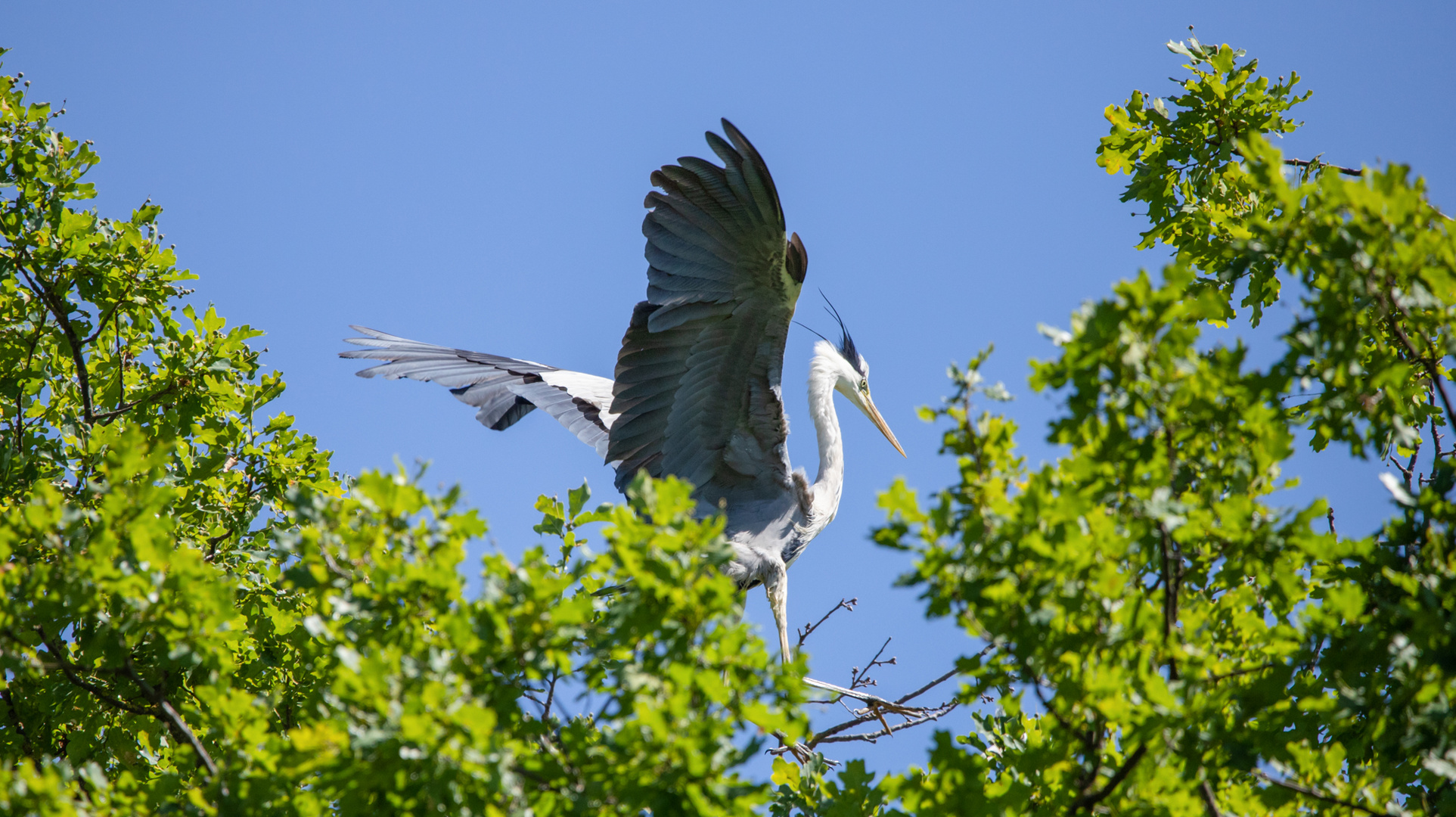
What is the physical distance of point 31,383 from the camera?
15.3 feet

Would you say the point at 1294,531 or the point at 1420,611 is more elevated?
the point at 1294,531

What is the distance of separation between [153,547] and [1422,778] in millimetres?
3416

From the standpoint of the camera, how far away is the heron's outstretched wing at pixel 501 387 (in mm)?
6703

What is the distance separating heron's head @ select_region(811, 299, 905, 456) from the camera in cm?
689

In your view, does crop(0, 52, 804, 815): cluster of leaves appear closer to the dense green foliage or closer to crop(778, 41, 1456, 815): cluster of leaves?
the dense green foliage

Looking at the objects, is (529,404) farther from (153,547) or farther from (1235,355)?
(1235,355)

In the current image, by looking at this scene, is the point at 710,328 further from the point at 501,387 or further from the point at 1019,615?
the point at 1019,615

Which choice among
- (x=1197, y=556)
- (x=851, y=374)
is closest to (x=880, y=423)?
(x=851, y=374)

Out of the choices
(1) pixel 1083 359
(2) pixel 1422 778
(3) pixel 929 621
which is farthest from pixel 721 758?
(2) pixel 1422 778

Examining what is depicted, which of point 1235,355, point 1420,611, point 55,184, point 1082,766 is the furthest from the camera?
point 55,184

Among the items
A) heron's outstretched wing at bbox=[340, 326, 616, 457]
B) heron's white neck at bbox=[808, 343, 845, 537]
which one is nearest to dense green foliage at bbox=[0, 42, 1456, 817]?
heron's white neck at bbox=[808, 343, 845, 537]

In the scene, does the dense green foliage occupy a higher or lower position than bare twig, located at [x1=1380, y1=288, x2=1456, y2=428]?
lower

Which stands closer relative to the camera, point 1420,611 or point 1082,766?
point 1420,611

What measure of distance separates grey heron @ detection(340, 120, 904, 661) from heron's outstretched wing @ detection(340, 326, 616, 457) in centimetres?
2
